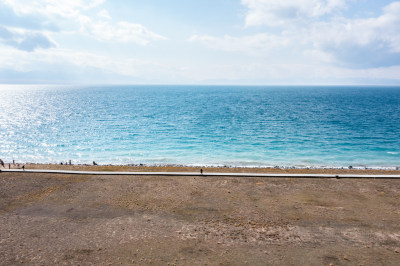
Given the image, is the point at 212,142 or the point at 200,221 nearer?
the point at 200,221

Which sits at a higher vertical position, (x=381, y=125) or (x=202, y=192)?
(x=381, y=125)

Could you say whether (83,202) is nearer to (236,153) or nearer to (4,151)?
(236,153)

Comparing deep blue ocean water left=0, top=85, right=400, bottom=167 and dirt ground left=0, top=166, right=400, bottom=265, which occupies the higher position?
deep blue ocean water left=0, top=85, right=400, bottom=167

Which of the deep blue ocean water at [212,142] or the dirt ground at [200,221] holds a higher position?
the deep blue ocean water at [212,142]

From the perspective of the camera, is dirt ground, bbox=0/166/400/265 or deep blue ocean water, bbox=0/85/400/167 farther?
deep blue ocean water, bbox=0/85/400/167

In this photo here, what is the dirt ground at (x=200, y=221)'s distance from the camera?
14992 millimetres

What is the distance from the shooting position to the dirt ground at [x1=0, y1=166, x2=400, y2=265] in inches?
590

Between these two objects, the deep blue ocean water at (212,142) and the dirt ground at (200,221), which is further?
the deep blue ocean water at (212,142)

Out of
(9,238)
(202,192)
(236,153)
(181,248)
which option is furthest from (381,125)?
(9,238)

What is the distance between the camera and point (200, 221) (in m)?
18.9

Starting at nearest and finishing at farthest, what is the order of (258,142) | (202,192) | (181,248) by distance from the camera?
(181,248)
(202,192)
(258,142)

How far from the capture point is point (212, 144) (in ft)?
158

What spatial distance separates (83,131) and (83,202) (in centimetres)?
4335

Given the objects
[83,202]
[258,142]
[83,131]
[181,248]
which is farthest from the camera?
[83,131]
